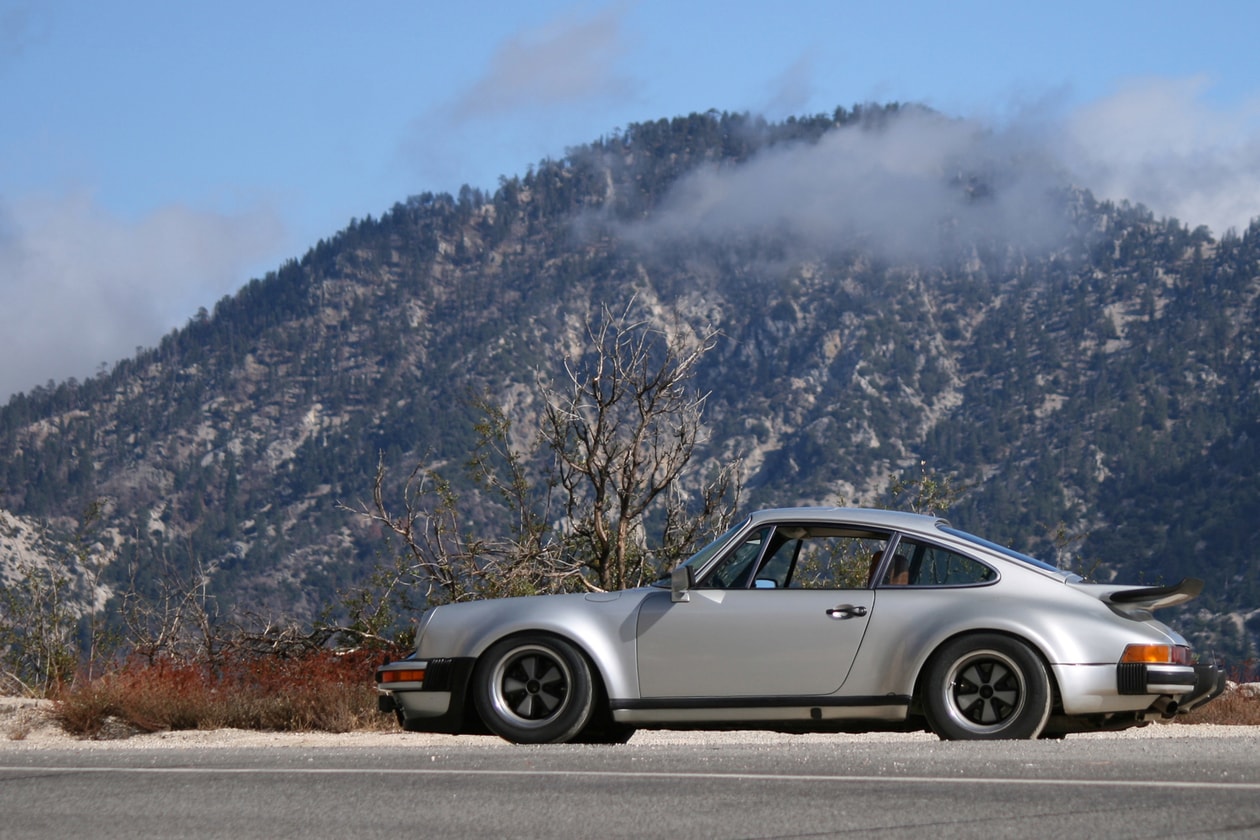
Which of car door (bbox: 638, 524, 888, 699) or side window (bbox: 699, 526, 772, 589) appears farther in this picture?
side window (bbox: 699, 526, 772, 589)

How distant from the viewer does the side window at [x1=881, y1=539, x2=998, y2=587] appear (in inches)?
342

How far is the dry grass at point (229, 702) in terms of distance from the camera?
13102mm

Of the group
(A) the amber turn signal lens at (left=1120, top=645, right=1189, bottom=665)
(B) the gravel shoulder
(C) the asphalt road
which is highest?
(A) the amber turn signal lens at (left=1120, top=645, right=1189, bottom=665)

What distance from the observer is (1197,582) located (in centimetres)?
870

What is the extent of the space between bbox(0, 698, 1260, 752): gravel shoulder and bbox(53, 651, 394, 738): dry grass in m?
0.14

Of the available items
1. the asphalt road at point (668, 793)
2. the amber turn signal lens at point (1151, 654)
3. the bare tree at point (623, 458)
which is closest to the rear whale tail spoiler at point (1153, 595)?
the amber turn signal lens at point (1151, 654)

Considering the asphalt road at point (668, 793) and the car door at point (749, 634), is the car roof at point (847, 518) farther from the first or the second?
the asphalt road at point (668, 793)

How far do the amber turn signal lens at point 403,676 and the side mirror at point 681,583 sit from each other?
1.46m

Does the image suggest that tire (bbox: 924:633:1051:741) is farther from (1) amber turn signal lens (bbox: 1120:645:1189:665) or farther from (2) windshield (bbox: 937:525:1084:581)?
(2) windshield (bbox: 937:525:1084:581)

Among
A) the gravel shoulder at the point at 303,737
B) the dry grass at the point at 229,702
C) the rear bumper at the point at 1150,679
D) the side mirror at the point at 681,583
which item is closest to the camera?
the rear bumper at the point at 1150,679

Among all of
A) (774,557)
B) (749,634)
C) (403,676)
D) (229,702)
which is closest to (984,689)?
(749,634)

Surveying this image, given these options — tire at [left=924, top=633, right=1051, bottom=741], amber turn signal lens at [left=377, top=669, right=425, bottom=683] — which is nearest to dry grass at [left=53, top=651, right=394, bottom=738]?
amber turn signal lens at [left=377, top=669, right=425, bottom=683]

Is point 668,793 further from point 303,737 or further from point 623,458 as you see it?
point 623,458

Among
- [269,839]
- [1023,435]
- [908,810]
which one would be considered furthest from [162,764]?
[1023,435]
